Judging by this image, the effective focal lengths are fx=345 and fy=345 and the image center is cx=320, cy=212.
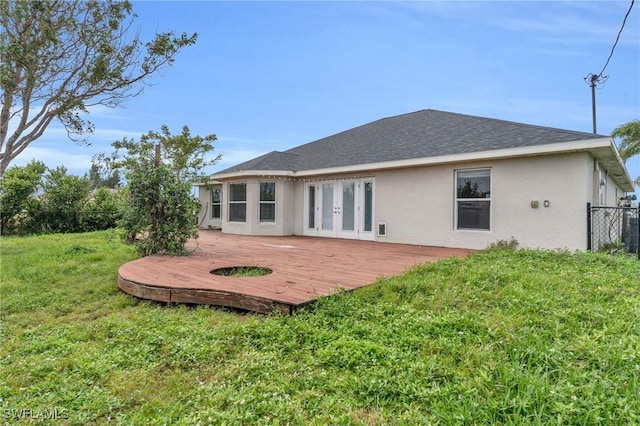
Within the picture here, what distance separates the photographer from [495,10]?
780cm

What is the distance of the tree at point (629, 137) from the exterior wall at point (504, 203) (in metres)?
13.3

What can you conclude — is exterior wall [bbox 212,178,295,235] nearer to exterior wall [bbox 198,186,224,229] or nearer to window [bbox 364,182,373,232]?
window [bbox 364,182,373,232]

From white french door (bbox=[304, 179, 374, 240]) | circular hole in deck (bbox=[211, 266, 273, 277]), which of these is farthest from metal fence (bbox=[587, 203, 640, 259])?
circular hole in deck (bbox=[211, 266, 273, 277])

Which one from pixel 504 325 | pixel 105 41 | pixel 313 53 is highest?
pixel 313 53

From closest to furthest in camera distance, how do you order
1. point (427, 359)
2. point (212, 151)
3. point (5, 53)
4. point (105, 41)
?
point (427, 359)
point (5, 53)
point (105, 41)
point (212, 151)

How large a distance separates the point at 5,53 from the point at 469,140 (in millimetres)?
10450

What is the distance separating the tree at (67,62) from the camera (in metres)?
7.38

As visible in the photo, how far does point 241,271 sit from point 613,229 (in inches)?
367

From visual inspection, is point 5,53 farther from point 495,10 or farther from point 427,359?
point 495,10

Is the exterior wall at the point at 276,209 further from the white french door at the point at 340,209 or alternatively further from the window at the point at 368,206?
the window at the point at 368,206

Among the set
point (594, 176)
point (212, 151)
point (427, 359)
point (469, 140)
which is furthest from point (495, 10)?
point (212, 151)

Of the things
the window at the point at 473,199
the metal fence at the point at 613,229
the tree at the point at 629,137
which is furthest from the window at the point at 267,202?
the tree at the point at 629,137

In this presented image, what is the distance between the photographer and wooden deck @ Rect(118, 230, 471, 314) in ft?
12.4

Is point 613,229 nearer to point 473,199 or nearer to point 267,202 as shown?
point 473,199
